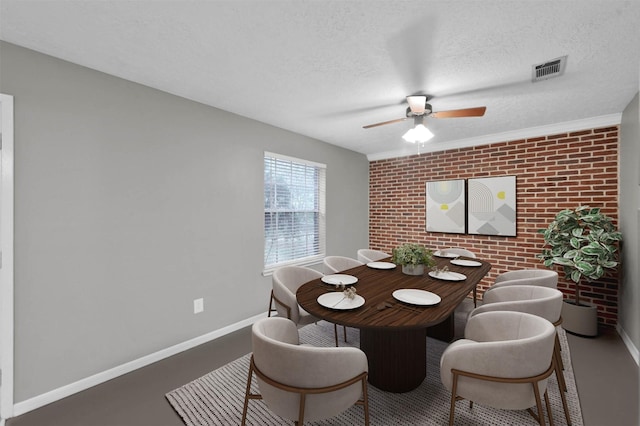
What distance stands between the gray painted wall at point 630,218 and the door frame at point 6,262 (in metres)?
4.85

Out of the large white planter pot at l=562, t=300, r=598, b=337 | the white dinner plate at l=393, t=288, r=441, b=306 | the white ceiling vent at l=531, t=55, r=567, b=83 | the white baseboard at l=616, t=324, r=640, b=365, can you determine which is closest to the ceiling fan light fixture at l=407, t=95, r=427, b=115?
the white ceiling vent at l=531, t=55, r=567, b=83

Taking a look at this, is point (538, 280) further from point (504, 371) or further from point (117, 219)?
point (117, 219)

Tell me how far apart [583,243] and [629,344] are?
1000 millimetres

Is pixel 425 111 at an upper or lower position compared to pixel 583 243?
upper

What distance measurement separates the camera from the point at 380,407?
1869 mm

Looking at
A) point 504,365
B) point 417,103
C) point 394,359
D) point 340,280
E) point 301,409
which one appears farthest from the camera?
point 417,103

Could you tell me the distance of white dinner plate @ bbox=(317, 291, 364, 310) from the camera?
168 centimetres

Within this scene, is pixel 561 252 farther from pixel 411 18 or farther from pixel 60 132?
pixel 60 132

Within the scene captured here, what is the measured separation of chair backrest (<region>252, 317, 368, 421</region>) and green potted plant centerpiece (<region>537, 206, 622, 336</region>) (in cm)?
292

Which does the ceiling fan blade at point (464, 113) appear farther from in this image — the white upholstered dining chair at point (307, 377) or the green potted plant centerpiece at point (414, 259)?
the white upholstered dining chair at point (307, 377)

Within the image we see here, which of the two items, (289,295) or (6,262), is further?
(289,295)

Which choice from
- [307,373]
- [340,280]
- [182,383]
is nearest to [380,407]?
[340,280]

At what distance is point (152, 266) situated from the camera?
8.06 ft

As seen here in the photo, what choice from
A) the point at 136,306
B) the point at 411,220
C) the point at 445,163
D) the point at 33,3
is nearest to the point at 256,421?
the point at 136,306
